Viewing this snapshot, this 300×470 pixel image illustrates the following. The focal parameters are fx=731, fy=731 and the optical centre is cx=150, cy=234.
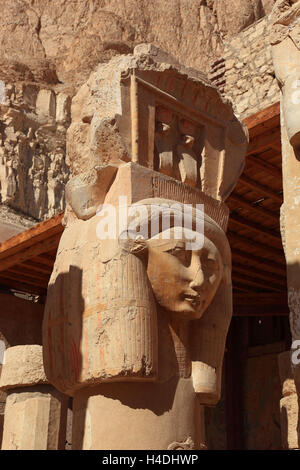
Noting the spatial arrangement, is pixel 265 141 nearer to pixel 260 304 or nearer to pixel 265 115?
pixel 265 115

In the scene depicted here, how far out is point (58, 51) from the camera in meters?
22.4

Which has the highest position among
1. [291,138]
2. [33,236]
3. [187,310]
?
[33,236]

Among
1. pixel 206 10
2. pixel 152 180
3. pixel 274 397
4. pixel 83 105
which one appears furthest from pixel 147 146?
pixel 206 10

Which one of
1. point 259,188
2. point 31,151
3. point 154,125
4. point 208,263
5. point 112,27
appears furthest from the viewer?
point 112,27

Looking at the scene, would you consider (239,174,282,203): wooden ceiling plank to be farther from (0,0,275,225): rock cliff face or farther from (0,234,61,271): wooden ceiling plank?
(0,0,275,225): rock cliff face

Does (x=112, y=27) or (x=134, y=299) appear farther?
(x=112, y=27)

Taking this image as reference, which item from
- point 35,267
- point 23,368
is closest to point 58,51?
point 35,267

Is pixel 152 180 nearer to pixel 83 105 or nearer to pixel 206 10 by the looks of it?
pixel 83 105

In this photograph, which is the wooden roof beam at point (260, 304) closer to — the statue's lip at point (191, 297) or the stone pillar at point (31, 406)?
the stone pillar at point (31, 406)

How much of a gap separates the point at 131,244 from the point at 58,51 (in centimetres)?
1935

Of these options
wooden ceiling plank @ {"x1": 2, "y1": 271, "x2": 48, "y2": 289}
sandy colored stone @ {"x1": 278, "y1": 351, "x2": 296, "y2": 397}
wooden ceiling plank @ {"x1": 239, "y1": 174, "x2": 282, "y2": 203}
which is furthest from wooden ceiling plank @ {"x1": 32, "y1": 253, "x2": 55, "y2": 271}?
sandy colored stone @ {"x1": 278, "y1": 351, "x2": 296, "y2": 397}

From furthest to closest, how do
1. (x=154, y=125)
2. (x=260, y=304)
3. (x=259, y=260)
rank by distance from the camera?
(x=260, y=304), (x=259, y=260), (x=154, y=125)

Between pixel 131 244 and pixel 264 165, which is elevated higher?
pixel 264 165

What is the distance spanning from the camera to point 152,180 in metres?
4.42
